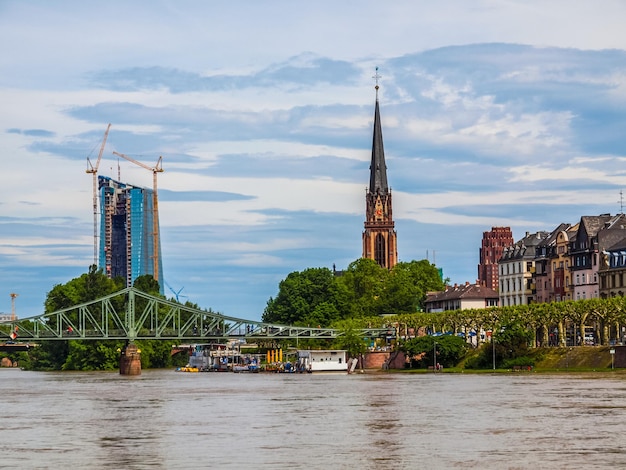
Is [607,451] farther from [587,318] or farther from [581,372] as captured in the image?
[587,318]

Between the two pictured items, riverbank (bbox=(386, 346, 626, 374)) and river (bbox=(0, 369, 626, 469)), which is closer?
river (bbox=(0, 369, 626, 469))

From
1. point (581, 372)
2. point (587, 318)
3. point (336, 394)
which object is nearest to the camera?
point (336, 394)

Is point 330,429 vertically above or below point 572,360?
below

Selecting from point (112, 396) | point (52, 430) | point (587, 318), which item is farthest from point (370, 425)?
point (587, 318)

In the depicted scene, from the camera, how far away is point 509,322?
167 m

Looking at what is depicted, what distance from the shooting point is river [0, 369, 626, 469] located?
2201 inches

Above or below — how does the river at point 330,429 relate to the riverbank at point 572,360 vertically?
below

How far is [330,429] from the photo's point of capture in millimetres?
71688

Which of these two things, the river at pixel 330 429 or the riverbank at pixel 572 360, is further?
the riverbank at pixel 572 360

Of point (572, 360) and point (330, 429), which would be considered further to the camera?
point (572, 360)

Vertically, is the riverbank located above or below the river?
above

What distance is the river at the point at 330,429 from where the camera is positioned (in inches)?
2201

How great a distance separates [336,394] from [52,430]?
144 ft

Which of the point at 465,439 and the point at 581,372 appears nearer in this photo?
the point at 465,439
